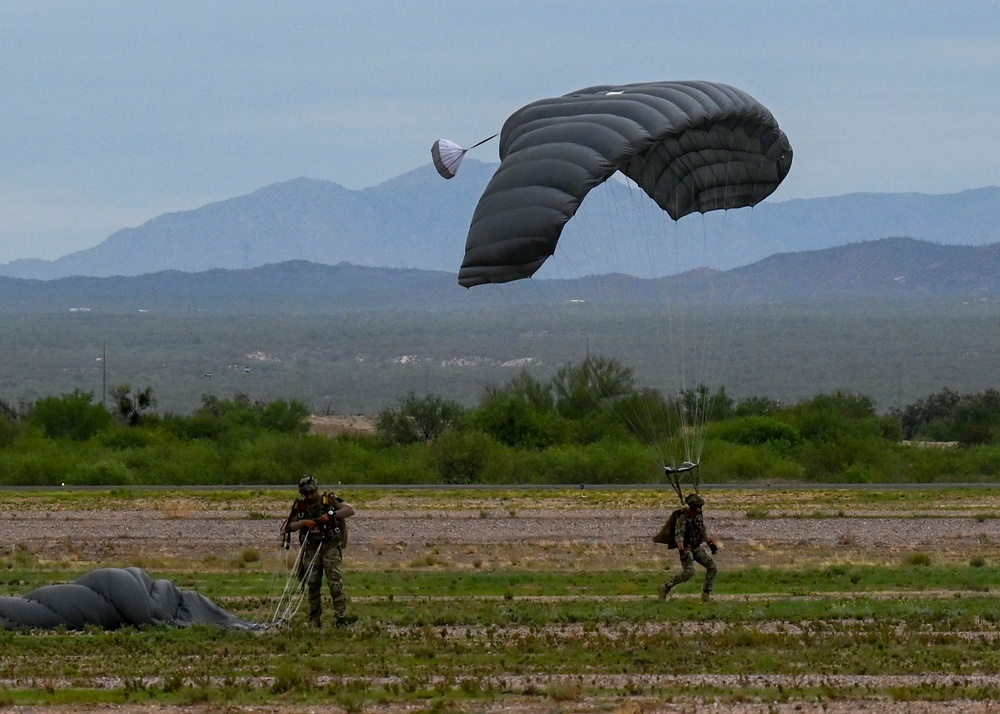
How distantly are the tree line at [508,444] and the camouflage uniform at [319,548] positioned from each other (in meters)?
20.6

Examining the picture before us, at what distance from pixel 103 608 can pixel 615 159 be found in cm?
652

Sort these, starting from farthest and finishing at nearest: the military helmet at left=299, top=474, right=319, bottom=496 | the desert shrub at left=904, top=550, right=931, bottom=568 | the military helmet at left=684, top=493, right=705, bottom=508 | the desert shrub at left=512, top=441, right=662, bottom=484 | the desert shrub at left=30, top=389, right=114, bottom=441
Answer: the desert shrub at left=30, top=389, right=114, bottom=441
the desert shrub at left=512, top=441, right=662, bottom=484
the desert shrub at left=904, top=550, right=931, bottom=568
the military helmet at left=684, top=493, right=705, bottom=508
the military helmet at left=299, top=474, right=319, bottom=496

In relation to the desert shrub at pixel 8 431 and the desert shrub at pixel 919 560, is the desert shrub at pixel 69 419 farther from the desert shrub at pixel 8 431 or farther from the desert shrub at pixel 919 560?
the desert shrub at pixel 919 560

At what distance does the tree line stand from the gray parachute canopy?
55.0 ft

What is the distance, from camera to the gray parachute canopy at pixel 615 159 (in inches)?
594

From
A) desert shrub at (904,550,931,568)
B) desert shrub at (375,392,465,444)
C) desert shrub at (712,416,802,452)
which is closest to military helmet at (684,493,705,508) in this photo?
desert shrub at (904,550,931,568)

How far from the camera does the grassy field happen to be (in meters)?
11.9

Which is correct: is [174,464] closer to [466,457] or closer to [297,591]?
[466,457]

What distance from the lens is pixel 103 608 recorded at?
15484 millimetres

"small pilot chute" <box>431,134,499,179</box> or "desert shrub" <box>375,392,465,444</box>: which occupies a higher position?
"small pilot chute" <box>431,134,499,179</box>

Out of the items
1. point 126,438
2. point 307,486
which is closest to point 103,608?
point 307,486

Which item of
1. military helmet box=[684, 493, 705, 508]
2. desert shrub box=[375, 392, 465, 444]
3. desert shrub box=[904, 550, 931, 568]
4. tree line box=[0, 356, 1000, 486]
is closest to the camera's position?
military helmet box=[684, 493, 705, 508]

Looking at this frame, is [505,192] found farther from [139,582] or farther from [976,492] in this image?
[976,492]

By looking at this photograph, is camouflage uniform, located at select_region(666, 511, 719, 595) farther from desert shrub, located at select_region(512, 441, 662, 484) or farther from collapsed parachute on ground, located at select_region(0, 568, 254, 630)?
desert shrub, located at select_region(512, 441, 662, 484)
